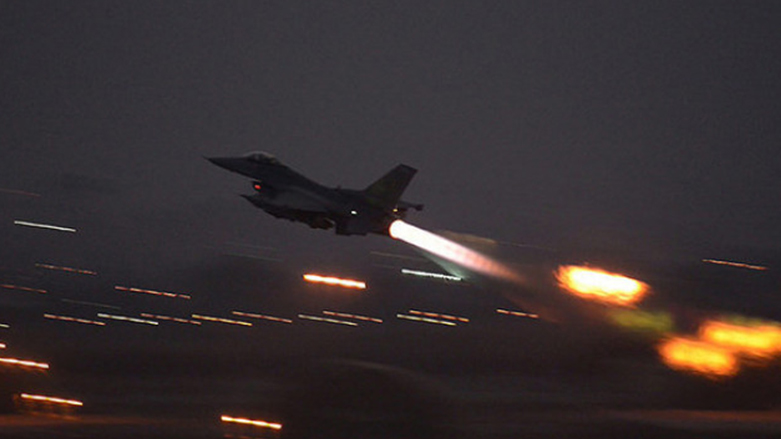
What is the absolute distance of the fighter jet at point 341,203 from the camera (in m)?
45.7

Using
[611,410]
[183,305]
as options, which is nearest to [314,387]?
[611,410]

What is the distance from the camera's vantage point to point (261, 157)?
50.1m

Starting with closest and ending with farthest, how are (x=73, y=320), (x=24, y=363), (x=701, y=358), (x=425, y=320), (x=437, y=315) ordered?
(x=701, y=358)
(x=24, y=363)
(x=73, y=320)
(x=425, y=320)
(x=437, y=315)

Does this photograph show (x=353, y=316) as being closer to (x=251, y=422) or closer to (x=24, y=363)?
(x=24, y=363)

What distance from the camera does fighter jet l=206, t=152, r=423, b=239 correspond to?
4569cm

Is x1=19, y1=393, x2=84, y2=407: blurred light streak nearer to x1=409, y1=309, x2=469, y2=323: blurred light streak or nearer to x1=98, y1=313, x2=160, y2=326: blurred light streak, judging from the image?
x1=98, y1=313, x2=160, y2=326: blurred light streak

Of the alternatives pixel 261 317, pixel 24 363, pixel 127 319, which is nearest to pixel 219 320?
pixel 261 317

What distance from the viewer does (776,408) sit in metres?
Result: 49.3

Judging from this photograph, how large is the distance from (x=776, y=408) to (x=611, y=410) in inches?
364

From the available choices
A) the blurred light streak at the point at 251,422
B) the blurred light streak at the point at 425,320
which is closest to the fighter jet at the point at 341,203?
the blurred light streak at the point at 251,422

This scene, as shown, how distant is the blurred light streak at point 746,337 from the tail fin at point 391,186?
20.5 metres

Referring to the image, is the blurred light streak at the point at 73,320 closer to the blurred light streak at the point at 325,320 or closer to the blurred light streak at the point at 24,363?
the blurred light streak at the point at 24,363

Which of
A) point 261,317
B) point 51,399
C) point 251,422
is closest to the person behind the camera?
point 251,422

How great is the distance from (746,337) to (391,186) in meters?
24.4
